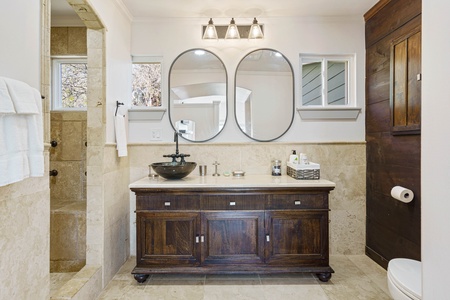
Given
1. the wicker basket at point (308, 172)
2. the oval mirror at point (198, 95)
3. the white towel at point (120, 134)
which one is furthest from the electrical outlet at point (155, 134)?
the wicker basket at point (308, 172)

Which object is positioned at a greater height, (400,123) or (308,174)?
(400,123)

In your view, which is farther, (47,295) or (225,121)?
(225,121)

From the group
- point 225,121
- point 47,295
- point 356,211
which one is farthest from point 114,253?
point 356,211

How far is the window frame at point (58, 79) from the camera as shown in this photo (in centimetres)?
300

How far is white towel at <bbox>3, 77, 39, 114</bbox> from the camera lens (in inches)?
43.5

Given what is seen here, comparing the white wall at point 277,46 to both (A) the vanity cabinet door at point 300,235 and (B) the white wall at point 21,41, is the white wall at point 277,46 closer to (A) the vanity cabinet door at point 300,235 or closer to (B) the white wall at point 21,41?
(A) the vanity cabinet door at point 300,235

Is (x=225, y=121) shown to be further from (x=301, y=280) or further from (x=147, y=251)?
(x=301, y=280)

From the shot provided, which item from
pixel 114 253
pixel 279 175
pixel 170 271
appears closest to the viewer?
pixel 170 271

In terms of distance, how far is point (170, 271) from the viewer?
86.4 inches

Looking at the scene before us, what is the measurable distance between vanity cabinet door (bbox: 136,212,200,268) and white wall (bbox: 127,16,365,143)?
98 cm

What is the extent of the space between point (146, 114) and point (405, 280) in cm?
258

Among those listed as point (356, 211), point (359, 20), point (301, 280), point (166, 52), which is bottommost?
point (301, 280)

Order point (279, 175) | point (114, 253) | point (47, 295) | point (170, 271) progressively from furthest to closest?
point (279, 175) → point (114, 253) → point (170, 271) → point (47, 295)

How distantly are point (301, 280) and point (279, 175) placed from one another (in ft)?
3.27
